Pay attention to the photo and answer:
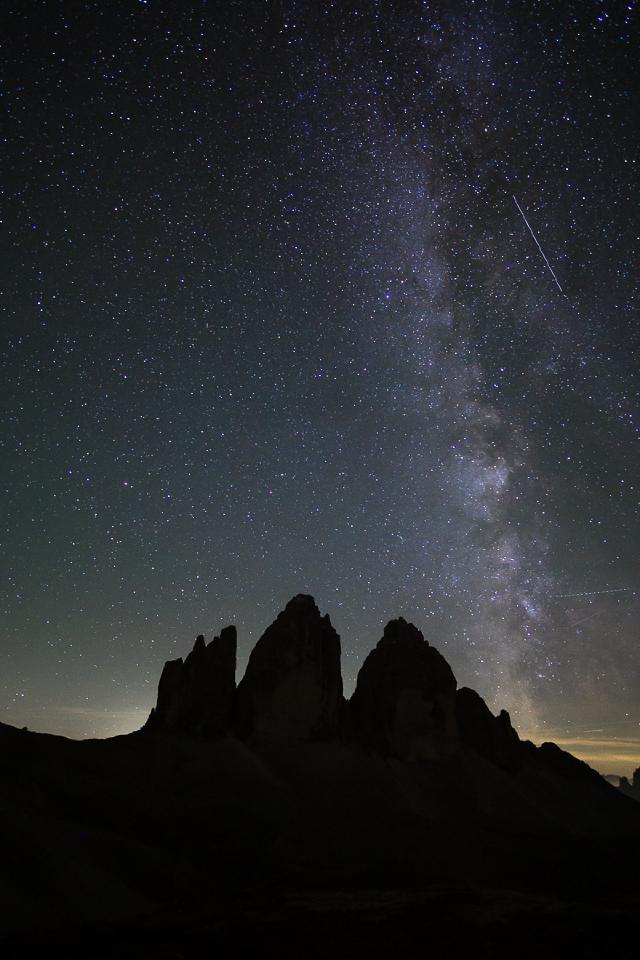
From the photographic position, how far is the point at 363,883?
36.9 metres

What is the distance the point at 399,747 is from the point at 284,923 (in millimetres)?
43768

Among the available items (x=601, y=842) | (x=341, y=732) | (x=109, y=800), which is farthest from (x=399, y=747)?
(x=109, y=800)

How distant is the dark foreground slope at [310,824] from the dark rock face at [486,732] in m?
0.29

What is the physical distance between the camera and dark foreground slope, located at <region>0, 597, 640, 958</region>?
87.0 ft

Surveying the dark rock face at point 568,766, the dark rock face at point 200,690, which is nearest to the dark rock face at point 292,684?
the dark rock face at point 200,690

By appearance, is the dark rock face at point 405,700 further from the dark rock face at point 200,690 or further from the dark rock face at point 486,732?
the dark rock face at point 200,690

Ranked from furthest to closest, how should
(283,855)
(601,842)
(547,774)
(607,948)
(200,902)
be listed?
1. (547,774)
2. (601,842)
3. (283,855)
4. (200,902)
5. (607,948)

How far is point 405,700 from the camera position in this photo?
234 ft

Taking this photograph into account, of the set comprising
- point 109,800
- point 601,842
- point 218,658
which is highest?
point 218,658

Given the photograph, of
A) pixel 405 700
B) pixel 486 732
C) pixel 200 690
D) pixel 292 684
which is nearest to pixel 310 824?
pixel 292 684

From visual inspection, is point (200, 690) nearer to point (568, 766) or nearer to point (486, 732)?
point (486, 732)

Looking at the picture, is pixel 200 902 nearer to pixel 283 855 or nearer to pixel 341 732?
pixel 283 855

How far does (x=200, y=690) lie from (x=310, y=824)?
65.3ft

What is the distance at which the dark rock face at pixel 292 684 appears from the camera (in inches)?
2445
